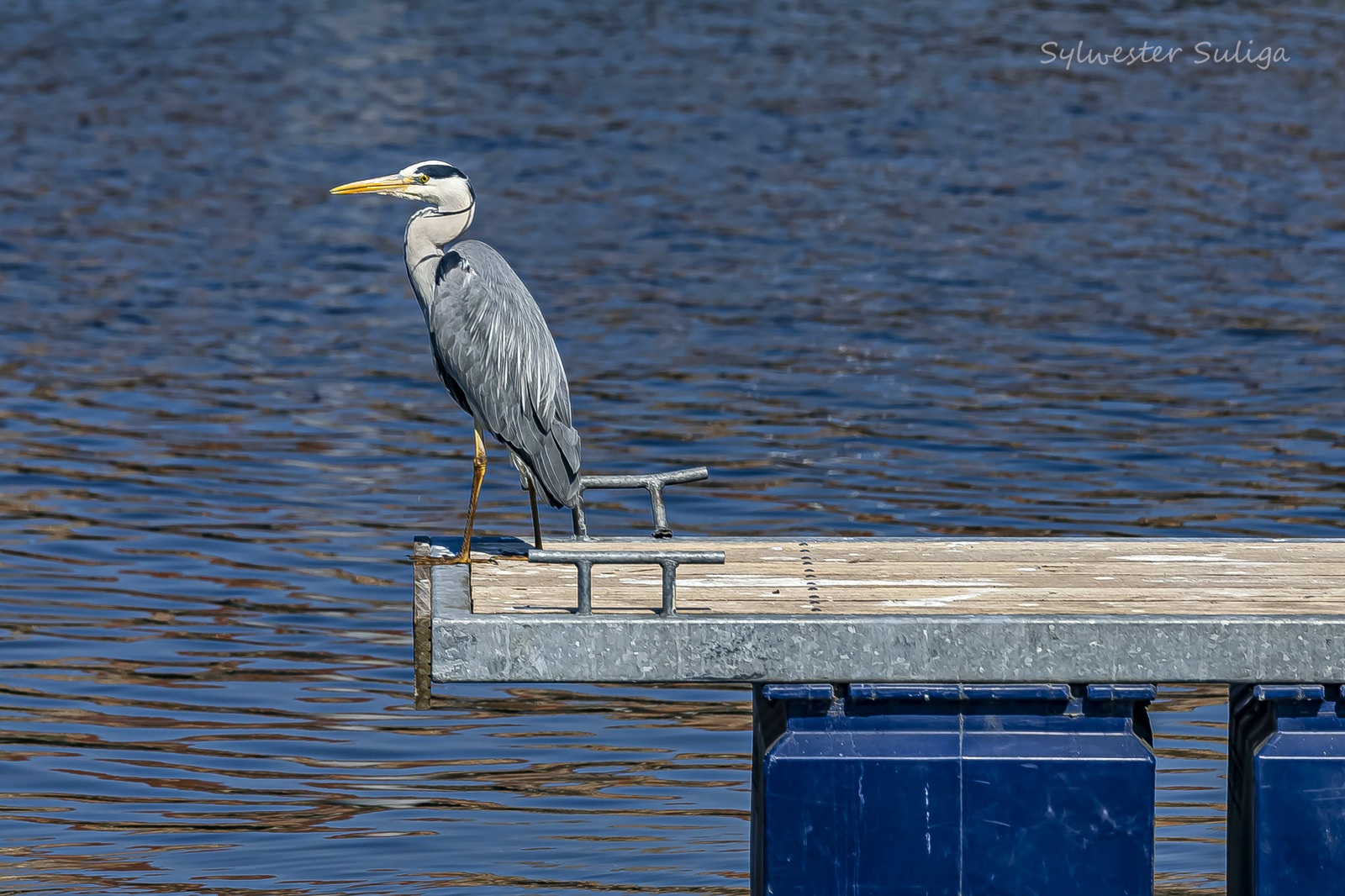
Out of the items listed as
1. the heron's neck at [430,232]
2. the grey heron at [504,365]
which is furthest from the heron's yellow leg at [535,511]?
the heron's neck at [430,232]

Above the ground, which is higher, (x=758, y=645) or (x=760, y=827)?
(x=758, y=645)

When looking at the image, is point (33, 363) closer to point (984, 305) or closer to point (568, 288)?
point (568, 288)

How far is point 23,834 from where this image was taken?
710 cm

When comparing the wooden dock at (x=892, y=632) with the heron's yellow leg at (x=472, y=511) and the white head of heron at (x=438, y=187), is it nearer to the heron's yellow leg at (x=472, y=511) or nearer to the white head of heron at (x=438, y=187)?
the heron's yellow leg at (x=472, y=511)

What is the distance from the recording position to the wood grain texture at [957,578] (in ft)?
18.5

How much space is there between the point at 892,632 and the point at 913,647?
0.21ft

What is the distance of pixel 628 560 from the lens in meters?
5.16

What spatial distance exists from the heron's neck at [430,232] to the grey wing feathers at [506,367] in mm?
165

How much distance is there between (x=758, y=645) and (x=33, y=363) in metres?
11.0

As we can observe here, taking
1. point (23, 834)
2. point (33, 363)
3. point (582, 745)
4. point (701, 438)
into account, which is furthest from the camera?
point (33, 363)

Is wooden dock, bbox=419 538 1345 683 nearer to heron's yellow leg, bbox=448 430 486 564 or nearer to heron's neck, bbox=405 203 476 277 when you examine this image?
heron's yellow leg, bbox=448 430 486 564

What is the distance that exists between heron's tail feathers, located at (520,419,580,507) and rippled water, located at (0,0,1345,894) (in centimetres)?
125

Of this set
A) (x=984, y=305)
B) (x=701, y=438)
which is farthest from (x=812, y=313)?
(x=701, y=438)

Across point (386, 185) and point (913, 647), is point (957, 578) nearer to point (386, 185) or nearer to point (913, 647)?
point (913, 647)
